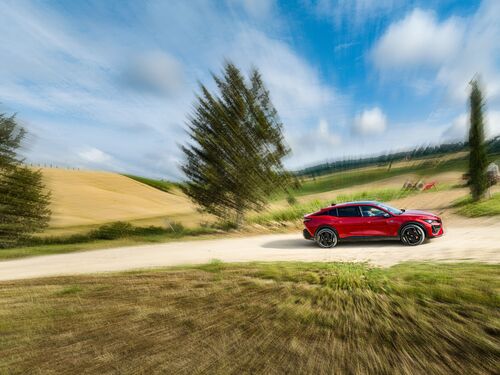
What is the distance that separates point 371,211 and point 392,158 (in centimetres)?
281

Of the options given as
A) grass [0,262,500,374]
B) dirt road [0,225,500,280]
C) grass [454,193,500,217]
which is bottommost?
grass [0,262,500,374]

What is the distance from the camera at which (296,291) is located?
431cm

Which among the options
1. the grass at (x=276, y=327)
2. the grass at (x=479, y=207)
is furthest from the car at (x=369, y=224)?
the grass at (x=276, y=327)

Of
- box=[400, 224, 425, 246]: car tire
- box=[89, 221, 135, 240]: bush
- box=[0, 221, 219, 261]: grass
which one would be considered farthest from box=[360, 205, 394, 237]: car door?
box=[89, 221, 135, 240]: bush

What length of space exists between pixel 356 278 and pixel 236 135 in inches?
462

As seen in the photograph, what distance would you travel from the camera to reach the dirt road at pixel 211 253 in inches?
344

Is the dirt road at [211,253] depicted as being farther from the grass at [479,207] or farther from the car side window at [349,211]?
the grass at [479,207]

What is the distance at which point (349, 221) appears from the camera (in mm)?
10891

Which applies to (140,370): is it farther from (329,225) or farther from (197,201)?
(197,201)

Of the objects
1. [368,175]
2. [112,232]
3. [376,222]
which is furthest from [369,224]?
[112,232]

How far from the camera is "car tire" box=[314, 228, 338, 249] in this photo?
11.0 metres

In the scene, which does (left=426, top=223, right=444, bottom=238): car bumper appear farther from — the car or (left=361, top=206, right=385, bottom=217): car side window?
(left=361, top=206, right=385, bottom=217): car side window

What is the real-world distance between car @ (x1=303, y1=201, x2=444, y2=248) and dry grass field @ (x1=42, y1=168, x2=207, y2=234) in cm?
1550

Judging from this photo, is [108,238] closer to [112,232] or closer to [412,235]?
[112,232]
